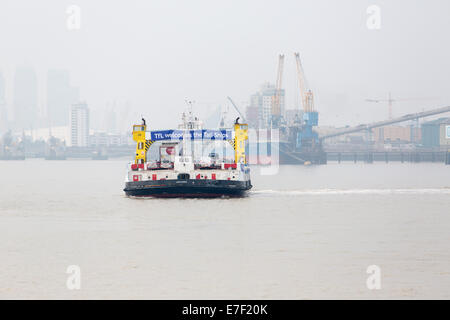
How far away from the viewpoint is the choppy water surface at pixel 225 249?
23328 mm

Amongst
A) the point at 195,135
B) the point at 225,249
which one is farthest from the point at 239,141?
the point at 225,249

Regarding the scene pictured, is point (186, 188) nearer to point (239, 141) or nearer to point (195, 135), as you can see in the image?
point (195, 135)

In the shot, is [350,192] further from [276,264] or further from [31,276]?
[31,276]

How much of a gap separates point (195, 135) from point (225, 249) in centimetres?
3314

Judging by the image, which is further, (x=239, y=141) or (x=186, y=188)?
(x=239, y=141)

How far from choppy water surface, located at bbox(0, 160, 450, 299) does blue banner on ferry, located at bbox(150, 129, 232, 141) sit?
9.00m

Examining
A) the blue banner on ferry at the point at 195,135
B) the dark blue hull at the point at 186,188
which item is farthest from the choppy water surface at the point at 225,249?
the blue banner on ferry at the point at 195,135

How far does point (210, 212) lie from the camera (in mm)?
48281

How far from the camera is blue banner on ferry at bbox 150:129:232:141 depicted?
6324cm

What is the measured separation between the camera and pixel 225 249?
31672 millimetres

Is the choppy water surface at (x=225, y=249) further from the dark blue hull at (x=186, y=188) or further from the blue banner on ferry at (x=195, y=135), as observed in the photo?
the blue banner on ferry at (x=195, y=135)
